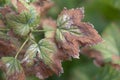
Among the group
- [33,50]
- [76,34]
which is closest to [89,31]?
[76,34]

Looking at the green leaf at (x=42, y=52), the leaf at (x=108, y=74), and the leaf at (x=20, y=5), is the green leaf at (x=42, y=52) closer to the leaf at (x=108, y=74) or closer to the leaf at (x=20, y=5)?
the leaf at (x=20, y=5)

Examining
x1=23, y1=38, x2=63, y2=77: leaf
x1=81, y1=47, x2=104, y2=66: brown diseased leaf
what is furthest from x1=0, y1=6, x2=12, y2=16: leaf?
x1=81, y1=47, x2=104, y2=66: brown diseased leaf

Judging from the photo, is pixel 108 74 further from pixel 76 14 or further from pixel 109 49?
pixel 76 14

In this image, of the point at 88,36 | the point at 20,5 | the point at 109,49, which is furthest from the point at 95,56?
the point at 20,5

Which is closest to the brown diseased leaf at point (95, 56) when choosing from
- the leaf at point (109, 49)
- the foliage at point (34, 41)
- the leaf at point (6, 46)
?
the leaf at point (109, 49)

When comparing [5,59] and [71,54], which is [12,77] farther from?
[71,54]

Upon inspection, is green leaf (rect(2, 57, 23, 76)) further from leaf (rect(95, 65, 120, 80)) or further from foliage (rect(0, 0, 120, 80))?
leaf (rect(95, 65, 120, 80))
